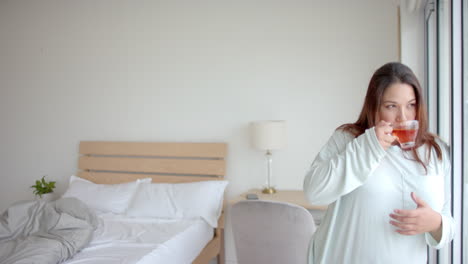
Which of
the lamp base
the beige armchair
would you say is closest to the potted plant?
the lamp base

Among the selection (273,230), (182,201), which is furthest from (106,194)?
(273,230)

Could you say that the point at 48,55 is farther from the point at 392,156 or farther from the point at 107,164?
the point at 392,156

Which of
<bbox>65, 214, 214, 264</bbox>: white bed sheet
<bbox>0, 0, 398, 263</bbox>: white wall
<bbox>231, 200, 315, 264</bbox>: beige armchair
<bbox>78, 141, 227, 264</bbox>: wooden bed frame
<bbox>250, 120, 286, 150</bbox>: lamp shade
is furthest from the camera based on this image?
<bbox>78, 141, 227, 264</bbox>: wooden bed frame

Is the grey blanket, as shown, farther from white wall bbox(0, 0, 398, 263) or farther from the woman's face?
the woman's face

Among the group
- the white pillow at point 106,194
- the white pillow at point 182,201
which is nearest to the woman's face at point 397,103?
the white pillow at point 182,201

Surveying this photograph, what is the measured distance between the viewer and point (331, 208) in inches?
43.5

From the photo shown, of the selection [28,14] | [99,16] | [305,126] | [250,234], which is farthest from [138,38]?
[250,234]

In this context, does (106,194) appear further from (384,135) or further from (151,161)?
(384,135)

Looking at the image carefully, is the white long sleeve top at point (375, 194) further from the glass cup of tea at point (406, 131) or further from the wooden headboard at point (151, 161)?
the wooden headboard at point (151, 161)

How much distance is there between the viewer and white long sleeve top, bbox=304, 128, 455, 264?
0.98m

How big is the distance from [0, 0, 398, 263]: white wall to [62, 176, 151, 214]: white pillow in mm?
Answer: 566

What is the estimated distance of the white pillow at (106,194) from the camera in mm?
3004

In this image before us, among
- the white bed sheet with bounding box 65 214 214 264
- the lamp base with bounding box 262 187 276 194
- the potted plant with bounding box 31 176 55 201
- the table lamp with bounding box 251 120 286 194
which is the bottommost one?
the white bed sheet with bounding box 65 214 214 264

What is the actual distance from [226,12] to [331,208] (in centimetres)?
256
